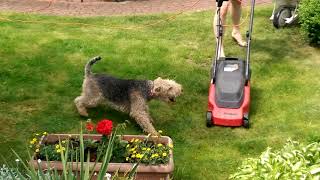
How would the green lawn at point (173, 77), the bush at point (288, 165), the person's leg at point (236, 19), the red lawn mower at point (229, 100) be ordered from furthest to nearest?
the person's leg at point (236, 19), the red lawn mower at point (229, 100), the green lawn at point (173, 77), the bush at point (288, 165)

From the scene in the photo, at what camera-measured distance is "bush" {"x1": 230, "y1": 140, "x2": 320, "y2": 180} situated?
11.0 ft

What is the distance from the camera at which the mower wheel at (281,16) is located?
970cm

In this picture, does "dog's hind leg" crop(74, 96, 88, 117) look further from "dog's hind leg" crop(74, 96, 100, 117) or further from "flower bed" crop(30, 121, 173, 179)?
"flower bed" crop(30, 121, 173, 179)

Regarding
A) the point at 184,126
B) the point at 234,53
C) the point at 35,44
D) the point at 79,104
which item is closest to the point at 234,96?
the point at 184,126

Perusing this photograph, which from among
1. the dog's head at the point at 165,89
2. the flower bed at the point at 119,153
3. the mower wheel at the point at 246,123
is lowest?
the mower wheel at the point at 246,123

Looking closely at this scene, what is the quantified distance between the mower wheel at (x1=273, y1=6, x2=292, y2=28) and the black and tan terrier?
4.16m

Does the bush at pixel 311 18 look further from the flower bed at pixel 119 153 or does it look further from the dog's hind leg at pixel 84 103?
the flower bed at pixel 119 153

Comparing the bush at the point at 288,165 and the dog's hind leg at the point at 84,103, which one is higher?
the bush at the point at 288,165

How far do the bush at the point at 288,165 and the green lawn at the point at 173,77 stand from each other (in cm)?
63

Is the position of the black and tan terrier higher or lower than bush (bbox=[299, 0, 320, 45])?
lower

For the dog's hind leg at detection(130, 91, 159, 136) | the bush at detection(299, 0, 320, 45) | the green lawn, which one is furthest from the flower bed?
the bush at detection(299, 0, 320, 45)

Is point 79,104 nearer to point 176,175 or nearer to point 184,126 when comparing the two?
point 184,126

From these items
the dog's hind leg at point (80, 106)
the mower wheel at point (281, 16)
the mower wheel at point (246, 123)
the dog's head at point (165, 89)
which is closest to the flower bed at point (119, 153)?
the dog's head at point (165, 89)

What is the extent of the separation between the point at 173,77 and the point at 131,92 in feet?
5.74
